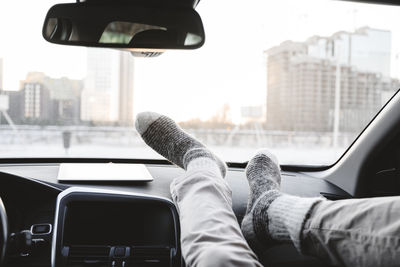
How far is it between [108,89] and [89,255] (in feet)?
9.03

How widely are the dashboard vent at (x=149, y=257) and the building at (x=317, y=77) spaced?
8.49 ft

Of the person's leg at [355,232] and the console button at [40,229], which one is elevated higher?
the person's leg at [355,232]

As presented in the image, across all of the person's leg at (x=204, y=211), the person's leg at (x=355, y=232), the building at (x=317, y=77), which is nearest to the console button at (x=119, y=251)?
the person's leg at (x=204, y=211)

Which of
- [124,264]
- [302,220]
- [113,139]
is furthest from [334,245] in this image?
[113,139]

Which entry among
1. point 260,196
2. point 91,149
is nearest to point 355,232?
point 260,196

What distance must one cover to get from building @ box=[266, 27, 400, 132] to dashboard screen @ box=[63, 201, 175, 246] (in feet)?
8.30

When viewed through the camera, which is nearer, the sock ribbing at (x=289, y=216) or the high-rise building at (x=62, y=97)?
the sock ribbing at (x=289, y=216)

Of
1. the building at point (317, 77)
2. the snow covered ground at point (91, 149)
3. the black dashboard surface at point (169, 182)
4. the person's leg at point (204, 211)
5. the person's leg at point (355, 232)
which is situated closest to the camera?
the person's leg at point (355, 232)

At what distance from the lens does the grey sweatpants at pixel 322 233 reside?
94 centimetres

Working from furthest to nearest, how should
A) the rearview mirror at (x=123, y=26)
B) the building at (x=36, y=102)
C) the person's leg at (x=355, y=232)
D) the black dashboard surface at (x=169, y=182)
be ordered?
1. the building at (x=36, y=102)
2. the black dashboard surface at (x=169, y=182)
3. the rearview mirror at (x=123, y=26)
4. the person's leg at (x=355, y=232)

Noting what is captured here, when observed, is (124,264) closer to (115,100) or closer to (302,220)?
(302,220)

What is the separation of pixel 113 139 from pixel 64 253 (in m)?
1.44

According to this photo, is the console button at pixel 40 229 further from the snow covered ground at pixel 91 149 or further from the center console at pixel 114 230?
the snow covered ground at pixel 91 149

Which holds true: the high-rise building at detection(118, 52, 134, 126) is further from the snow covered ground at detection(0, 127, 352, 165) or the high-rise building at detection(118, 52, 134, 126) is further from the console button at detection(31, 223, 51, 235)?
the console button at detection(31, 223, 51, 235)
